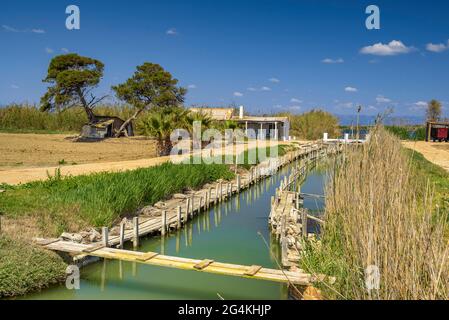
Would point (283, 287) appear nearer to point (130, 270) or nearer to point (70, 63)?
point (130, 270)

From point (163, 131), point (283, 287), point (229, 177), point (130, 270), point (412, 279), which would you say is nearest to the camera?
point (412, 279)

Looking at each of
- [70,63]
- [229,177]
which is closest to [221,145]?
[229,177]

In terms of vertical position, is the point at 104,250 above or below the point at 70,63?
below

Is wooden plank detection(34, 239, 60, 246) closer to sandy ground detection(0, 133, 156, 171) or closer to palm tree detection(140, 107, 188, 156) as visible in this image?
sandy ground detection(0, 133, 156, 171)

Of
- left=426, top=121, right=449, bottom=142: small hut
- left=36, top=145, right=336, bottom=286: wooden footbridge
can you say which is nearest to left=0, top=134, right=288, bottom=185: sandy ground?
left=36, top=145, right=336, bottom=286: wooden footbridge

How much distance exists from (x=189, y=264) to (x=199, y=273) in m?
1.21

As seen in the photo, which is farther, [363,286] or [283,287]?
[283,287]

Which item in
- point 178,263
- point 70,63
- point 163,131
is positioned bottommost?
point 178,263

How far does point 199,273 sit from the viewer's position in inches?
284

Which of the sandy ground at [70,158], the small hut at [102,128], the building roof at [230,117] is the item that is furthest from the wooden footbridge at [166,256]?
the building roof at [230,117]

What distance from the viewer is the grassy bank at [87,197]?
8141 millimetres

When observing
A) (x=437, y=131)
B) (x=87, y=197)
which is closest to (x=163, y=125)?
(x=87, y=197)
